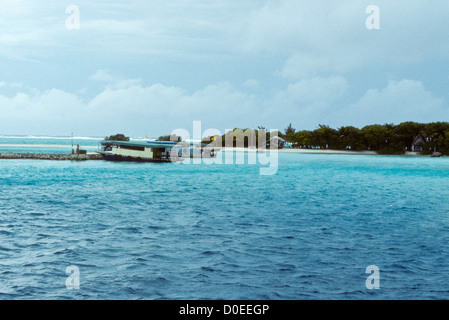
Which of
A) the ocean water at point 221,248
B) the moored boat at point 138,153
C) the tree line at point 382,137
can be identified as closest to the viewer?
the ocean water at point 221,248

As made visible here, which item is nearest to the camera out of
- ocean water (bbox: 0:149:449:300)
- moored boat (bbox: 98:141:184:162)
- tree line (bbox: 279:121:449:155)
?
ocean water (bbox: 0:149:449:300)

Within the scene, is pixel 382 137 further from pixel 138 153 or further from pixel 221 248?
pixel 221 248

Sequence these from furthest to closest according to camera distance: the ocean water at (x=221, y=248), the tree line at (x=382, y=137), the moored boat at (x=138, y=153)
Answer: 1. the tree line at (x=382, y=137)
2. the moored boat at (x=138, y=153)
3. the ocean water at (x=221, y=248)

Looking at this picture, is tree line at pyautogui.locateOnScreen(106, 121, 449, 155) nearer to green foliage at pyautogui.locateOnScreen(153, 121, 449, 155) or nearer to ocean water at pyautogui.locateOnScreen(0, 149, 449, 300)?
green foliage at pyautogui.locateOnScreen(153, 121, 449, 155)

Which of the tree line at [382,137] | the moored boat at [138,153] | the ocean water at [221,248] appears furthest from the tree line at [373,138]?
the ocean water at [221,248]

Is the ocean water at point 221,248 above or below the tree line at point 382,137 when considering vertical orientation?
below

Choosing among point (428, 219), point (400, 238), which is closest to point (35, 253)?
point (400, 238)

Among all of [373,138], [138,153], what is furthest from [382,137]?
[138,153]

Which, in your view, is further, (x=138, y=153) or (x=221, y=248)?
(x=138, y=153)

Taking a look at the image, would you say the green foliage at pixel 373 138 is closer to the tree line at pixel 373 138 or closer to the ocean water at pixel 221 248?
the tree line at pixel 373 138

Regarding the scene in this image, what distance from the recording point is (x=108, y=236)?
20.7 m

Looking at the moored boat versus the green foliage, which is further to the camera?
the green foliage

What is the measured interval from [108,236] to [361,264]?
38.5 ft

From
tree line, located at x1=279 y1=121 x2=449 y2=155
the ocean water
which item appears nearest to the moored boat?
the ocean water
